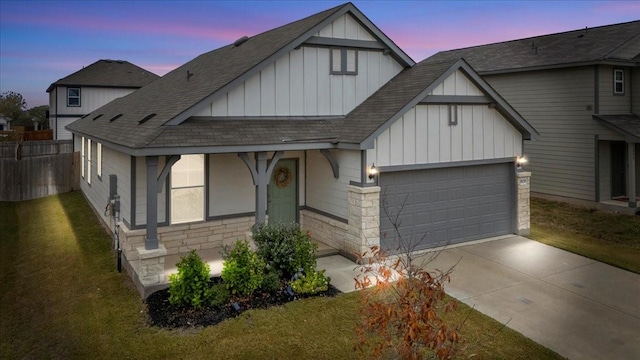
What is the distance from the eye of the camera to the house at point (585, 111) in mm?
16688

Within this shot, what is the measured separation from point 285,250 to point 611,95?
49.9 feet

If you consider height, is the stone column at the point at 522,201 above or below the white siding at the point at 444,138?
below

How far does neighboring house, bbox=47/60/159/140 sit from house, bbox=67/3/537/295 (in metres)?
19.8

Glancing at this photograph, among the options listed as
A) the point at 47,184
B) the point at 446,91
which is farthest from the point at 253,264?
the point at 47,184

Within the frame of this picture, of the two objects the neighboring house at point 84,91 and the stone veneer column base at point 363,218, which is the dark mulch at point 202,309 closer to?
the stone veneer column base at point 363,218

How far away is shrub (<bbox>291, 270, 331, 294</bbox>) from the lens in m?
8.53

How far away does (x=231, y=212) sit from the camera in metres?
11.7

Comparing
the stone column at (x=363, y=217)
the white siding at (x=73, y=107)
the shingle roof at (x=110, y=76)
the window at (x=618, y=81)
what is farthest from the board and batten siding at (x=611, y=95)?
the white siding at (x=73, y=107)

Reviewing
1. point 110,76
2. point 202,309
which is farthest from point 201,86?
point 110,76

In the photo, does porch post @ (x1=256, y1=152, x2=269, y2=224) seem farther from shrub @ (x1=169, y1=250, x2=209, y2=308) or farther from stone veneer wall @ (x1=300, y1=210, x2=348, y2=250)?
shrub @ (x1=169, y1=250, x2=209, y2=308)

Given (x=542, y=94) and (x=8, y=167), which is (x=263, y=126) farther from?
(x=8, y=167)

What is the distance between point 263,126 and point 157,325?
5.44 meters

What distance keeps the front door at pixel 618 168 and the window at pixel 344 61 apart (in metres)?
11.7

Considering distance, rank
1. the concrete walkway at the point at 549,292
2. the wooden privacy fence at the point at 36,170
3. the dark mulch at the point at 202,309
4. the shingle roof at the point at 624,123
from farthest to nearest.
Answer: the wooden privacy fence at the point at 36,170 < the shingle roof at the point at 624,123 < the dark mulch at the point at 202,309 < the concrete walkway at the point at 549,292
